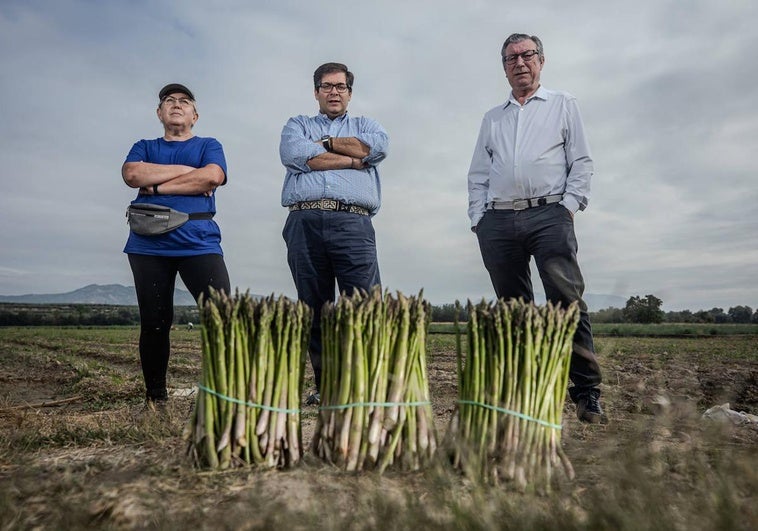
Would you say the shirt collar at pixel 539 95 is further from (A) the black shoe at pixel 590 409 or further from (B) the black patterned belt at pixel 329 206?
(A) the black shoe at pixel 590 409

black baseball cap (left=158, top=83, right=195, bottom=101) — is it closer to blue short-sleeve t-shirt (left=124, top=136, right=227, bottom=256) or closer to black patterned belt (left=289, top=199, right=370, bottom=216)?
blue short-sleeve t-shirt (left=124, top=136, right=227, bottom=256)

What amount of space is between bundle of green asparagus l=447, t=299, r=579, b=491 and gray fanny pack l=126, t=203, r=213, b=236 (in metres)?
3.07

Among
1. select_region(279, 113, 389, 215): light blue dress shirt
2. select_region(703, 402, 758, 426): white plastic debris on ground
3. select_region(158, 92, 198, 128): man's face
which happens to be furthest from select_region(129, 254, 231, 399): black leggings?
select_region(703, 402, 758, 426): white plastic debris on ground

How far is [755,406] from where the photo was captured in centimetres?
769

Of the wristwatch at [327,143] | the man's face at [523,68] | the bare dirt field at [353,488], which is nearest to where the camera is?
the bare dirt field at [353,488]

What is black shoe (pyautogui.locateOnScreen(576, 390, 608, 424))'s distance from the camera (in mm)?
5250

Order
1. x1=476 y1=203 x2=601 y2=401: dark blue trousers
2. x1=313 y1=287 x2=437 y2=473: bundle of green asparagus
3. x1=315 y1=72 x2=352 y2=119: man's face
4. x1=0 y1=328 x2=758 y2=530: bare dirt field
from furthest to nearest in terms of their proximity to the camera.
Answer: x1=315 y1=72 x2=352 y2=119: man's face < x1=476 y1=203 x2=601 y2=401: dark blue trousers < x1=313 y1=287 x2=437 y2=473: bundle of green asparagus < x1=0 y1=328 x2=758 y2=530: bare dirt field

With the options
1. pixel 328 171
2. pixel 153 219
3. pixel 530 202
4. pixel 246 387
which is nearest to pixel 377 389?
pixel 246 387

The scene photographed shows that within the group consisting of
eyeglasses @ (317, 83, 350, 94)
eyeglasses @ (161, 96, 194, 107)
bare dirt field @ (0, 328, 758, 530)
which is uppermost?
eyeglasses @ (317, 83, 350, 94)

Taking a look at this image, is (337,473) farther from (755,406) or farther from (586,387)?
(755,406)

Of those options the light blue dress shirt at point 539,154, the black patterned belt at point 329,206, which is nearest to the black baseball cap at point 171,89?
the black patterned belt at point 329,206

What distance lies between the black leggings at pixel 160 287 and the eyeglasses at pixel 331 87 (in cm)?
198

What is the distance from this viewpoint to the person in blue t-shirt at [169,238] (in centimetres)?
539

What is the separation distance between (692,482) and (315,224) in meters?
3.68
